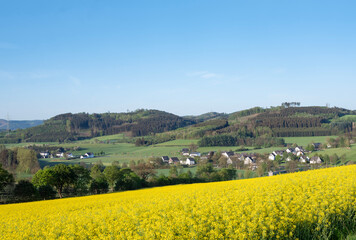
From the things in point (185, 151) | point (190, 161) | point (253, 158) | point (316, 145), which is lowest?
point (190, 161)

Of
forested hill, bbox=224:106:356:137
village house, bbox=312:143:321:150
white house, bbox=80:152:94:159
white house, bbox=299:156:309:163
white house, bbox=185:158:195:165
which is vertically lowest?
white house, bbox=185:158:195:165

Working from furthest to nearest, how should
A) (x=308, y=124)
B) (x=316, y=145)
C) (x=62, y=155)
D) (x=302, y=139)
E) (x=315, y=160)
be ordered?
(x=308, y=124) < (x=62, y=155) < (x=302, y=139) < (x=316, y=145) < (x=315, y=160)

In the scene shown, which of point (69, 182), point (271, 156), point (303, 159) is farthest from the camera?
point (271, 156)

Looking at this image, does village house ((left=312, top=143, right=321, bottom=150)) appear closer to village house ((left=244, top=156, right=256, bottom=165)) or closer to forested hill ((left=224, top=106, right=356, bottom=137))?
village house ((left=244, top=156, right=256, bottom=165))

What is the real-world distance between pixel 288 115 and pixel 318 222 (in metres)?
180

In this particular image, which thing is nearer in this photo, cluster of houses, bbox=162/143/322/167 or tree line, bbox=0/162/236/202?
tree line, bbox=0/162/236/202

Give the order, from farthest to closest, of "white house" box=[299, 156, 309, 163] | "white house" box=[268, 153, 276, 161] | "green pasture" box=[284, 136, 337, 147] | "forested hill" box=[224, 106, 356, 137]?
"forested hill" box=[224, 106, 356, 137], "green pasture" box=[284, 136, 337, 147], "white house" box=[268, 153, 276, 161], "white house" box=[299, 156, 309, 163]

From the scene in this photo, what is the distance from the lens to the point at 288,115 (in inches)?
6969

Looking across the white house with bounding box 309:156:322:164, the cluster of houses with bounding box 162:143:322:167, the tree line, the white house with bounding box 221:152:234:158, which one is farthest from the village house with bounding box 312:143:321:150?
the tree line

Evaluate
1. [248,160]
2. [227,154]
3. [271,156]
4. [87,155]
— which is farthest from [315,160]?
[87,155]

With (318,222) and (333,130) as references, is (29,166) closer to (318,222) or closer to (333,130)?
(318,222)

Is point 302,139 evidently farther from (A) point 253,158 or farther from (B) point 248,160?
(B) point 248,160

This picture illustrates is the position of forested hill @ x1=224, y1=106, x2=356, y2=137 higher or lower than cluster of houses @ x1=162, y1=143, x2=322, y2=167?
higher

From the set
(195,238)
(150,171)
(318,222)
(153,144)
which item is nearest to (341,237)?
(318,222)
